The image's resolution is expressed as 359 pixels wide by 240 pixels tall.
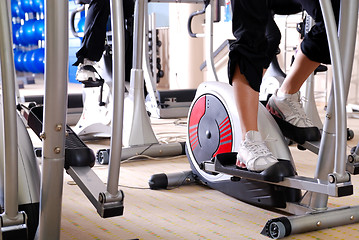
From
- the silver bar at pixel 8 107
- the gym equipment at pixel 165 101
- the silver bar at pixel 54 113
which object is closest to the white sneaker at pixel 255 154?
the silver bar at pixel 54 113

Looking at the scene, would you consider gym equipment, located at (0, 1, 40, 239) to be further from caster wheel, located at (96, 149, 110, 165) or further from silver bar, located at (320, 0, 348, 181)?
caster wheel, located at (96, 149, 110, 165)

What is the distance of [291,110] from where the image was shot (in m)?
1.78

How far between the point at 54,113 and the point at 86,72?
5.99 ft

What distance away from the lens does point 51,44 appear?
37.6 inches

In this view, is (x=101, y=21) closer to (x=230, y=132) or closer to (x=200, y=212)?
(x=230, y=132)

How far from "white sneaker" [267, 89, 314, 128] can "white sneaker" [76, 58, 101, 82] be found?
128 centimetres

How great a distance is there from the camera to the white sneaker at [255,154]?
1.53 meters

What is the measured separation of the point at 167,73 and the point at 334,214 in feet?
20.8

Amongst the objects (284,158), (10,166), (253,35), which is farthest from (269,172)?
(10,166)

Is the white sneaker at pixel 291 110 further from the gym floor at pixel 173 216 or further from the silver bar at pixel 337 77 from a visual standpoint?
the silver bar at pixel 337 77

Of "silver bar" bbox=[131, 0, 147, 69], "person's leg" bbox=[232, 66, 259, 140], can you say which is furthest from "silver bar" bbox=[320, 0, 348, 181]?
"silver bar" bbox=[131, 0, 147, 69]

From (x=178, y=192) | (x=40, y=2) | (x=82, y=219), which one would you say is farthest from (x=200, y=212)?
(x=40, y=2)

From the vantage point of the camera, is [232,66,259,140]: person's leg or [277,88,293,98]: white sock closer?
[232,66,259,140]: person's leg

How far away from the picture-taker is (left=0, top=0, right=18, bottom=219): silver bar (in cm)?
92
